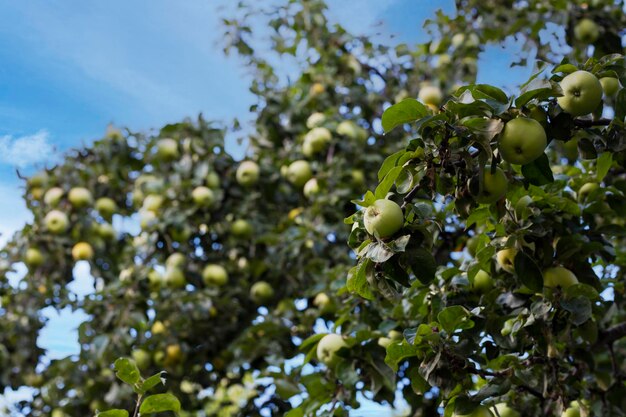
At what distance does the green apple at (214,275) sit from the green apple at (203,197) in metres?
0.28

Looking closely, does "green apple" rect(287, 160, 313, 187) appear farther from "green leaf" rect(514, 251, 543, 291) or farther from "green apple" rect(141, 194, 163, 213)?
"green leaf" rect(514, 251, 543, 291)

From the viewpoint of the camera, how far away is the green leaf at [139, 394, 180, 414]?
3.27 ft

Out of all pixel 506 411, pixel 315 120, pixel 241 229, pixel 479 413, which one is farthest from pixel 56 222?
pixel 479 413

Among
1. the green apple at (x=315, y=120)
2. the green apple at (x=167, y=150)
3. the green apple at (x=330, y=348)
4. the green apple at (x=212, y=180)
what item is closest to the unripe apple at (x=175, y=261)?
the green apple at (x=212, y=180)

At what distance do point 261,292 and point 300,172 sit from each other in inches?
21.0

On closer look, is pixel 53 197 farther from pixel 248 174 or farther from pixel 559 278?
Answer: pixel 559 278

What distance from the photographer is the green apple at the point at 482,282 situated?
139cm

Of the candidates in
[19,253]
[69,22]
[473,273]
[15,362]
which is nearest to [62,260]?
[19,253]

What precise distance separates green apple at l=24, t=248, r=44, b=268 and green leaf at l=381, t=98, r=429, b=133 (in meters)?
2.51

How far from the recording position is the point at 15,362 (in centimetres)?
295

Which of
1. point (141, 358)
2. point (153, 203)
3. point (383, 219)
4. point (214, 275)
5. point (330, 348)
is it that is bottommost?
point (383, 219)

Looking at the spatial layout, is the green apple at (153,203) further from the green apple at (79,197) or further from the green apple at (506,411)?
the green apple at (506,411)

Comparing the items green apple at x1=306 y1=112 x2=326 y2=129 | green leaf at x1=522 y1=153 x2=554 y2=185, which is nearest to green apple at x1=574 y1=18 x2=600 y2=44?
green apple at x1=306 y1=112 x2=326 y2=129

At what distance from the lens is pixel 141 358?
8.86ft
